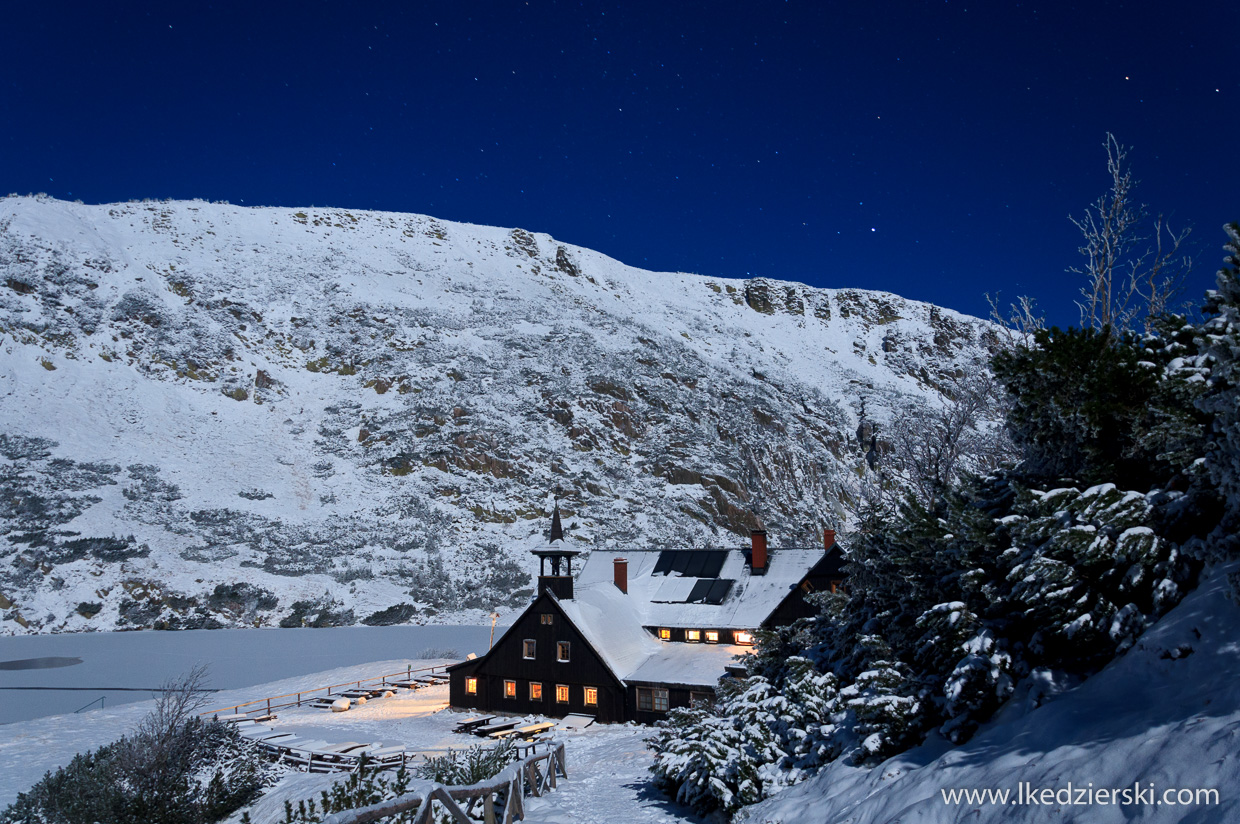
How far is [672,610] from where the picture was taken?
31.8 metres

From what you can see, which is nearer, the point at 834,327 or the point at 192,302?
the point at 192,302

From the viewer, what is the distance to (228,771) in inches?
757

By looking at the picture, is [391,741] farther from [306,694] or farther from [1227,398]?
[1227,398]

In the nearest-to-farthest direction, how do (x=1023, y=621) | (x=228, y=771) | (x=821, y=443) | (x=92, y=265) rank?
(x=1023, y=621)
(x=228, y=771)
(x=92, y=265)
(x=821, y=443)

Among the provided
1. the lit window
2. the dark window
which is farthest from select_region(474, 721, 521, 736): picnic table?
the dark window

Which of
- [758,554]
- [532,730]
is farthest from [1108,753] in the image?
[758,554]

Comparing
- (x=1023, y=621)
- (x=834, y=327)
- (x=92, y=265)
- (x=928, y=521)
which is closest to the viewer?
(x=1023, y=621)

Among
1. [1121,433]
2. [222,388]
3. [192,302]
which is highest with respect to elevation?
[192,302]

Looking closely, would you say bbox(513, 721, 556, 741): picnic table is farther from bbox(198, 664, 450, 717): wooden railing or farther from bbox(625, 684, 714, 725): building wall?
bbox(198, 664, 450, 717): wooden railing

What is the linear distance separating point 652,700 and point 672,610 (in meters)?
5.96

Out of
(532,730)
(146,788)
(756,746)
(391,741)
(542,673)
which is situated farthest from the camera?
(542,673)

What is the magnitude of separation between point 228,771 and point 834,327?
153856 millimetres

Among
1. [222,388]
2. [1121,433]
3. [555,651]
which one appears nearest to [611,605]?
[555,651]

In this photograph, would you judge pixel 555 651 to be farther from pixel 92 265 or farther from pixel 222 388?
pixel 92 265
